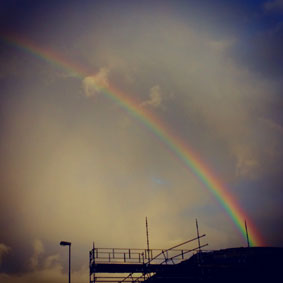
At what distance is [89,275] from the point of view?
30625 millimetres

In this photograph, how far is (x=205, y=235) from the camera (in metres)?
26.9

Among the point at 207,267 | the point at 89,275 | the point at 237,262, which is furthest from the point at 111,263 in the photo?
the point at 237,262

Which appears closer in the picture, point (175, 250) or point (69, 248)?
point (175, 250)

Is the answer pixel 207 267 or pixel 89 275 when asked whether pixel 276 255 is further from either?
pixel 89 275

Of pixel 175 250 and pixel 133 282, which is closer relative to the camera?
pixel 175 250

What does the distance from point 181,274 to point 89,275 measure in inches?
293

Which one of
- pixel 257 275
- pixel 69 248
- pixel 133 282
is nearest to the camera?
pixel 257 275

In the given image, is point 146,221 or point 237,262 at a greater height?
point 146,221

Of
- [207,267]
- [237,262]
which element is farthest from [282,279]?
[207,267]

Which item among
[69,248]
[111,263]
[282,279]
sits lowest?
[282,279]

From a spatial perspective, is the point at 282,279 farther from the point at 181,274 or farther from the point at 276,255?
the point at 181,274

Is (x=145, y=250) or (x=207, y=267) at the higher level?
(x=145, y=250)

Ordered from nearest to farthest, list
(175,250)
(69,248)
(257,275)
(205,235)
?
(205,235), (257,275), (175,250), (69,248)

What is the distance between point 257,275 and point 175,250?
21.0ft
